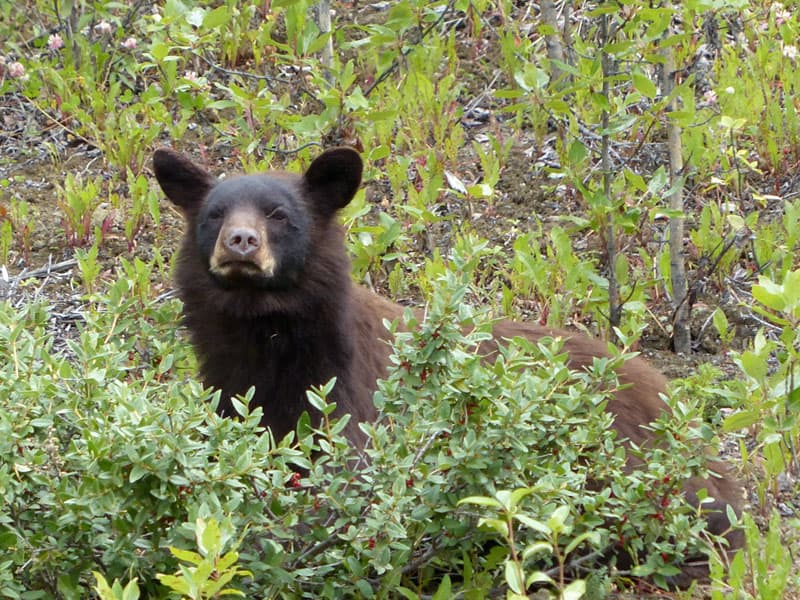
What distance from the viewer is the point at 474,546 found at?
3.95 m

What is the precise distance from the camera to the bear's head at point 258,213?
4609 mm

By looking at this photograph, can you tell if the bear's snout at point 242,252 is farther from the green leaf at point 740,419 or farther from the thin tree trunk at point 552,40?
the thin tree trunk at point 552,40

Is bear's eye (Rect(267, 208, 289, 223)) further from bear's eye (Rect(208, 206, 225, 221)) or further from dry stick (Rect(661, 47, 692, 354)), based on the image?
dry stick (Rect(661, 47, 692, 354))

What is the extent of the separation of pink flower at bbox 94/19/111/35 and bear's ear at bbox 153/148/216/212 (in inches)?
118

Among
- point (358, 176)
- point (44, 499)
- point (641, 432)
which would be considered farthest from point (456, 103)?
point (44, 499)

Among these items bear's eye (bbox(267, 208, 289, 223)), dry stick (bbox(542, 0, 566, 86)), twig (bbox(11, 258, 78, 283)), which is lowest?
twig (bbox(11, 258, 78, 283))

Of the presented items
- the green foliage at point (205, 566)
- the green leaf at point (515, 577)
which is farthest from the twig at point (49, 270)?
the green leaf at point (515, 577)

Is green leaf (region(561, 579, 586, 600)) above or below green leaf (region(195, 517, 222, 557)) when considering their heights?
below

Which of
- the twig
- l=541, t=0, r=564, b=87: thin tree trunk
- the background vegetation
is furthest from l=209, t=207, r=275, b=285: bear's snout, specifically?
l=541, t=0, r=564, b=87: thin tree trunk

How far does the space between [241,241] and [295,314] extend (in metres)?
0.37

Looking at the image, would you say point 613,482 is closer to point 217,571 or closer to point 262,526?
point 262,526

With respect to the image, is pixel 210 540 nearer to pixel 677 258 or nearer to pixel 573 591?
pixel 573 591

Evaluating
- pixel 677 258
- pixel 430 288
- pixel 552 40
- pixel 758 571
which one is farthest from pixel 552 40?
pixel 758 571

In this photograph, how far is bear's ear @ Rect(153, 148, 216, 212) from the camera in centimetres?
518
